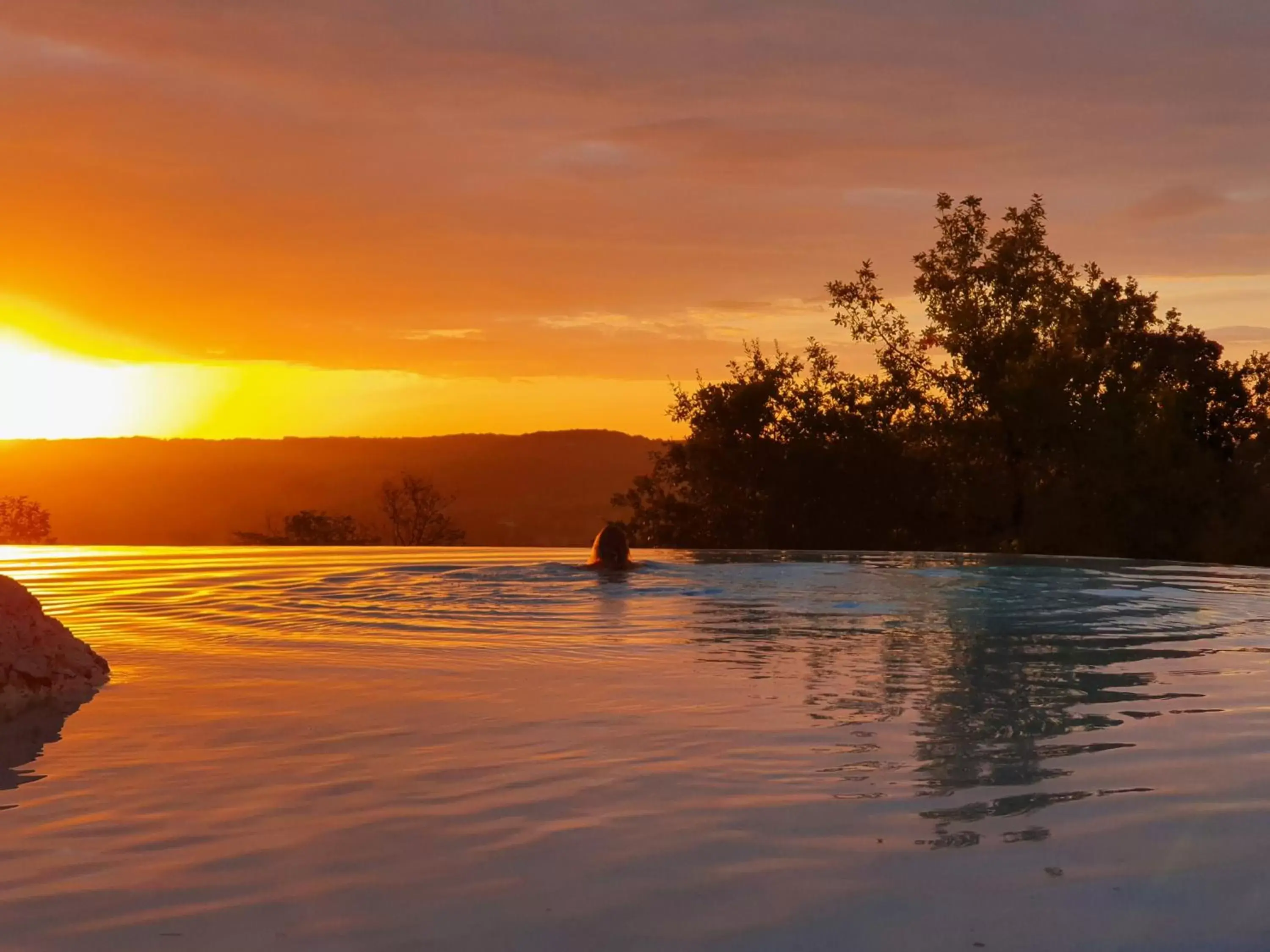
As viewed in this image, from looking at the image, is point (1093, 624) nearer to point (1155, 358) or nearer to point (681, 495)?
point (681, 495)

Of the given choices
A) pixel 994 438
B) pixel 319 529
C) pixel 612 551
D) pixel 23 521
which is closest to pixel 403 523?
pixel 319 529

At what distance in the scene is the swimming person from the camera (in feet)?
50.4

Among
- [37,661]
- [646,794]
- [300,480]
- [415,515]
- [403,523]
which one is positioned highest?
[300,480]

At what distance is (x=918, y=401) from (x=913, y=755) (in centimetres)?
2979

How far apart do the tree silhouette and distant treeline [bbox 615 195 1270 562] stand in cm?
611

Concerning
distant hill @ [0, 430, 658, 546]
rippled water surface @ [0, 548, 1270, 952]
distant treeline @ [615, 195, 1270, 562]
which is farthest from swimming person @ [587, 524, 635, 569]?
distant hill @ [0, 430, 658, 546]

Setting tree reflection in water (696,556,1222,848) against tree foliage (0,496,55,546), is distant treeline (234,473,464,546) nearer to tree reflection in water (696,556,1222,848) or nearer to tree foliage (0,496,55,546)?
tree foliage (0,496,55,546)

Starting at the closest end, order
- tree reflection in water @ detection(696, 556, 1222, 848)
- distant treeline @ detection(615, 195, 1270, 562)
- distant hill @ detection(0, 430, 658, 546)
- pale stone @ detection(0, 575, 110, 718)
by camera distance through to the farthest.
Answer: tree reflection in water @ detection(696, 556, 1222, 848)
pale stone @ detection(0, 575, 110, 718)
distant treeline @ detection(615, 195, 1270, 562)
distant hill @ detection(0, 430, 658, 546)

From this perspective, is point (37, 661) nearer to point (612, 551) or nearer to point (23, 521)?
point (612, 551)

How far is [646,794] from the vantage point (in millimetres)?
3912

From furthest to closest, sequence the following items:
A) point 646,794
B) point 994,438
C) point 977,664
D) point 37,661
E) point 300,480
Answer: point 300,480 → point 994,438 → point 977,664 → point 37,661 → point 646,794

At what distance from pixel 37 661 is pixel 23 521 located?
1165 inches

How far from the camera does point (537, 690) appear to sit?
6066 millimetres

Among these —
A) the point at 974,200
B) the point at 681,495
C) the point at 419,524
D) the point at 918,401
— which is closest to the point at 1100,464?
the point at 918,401
